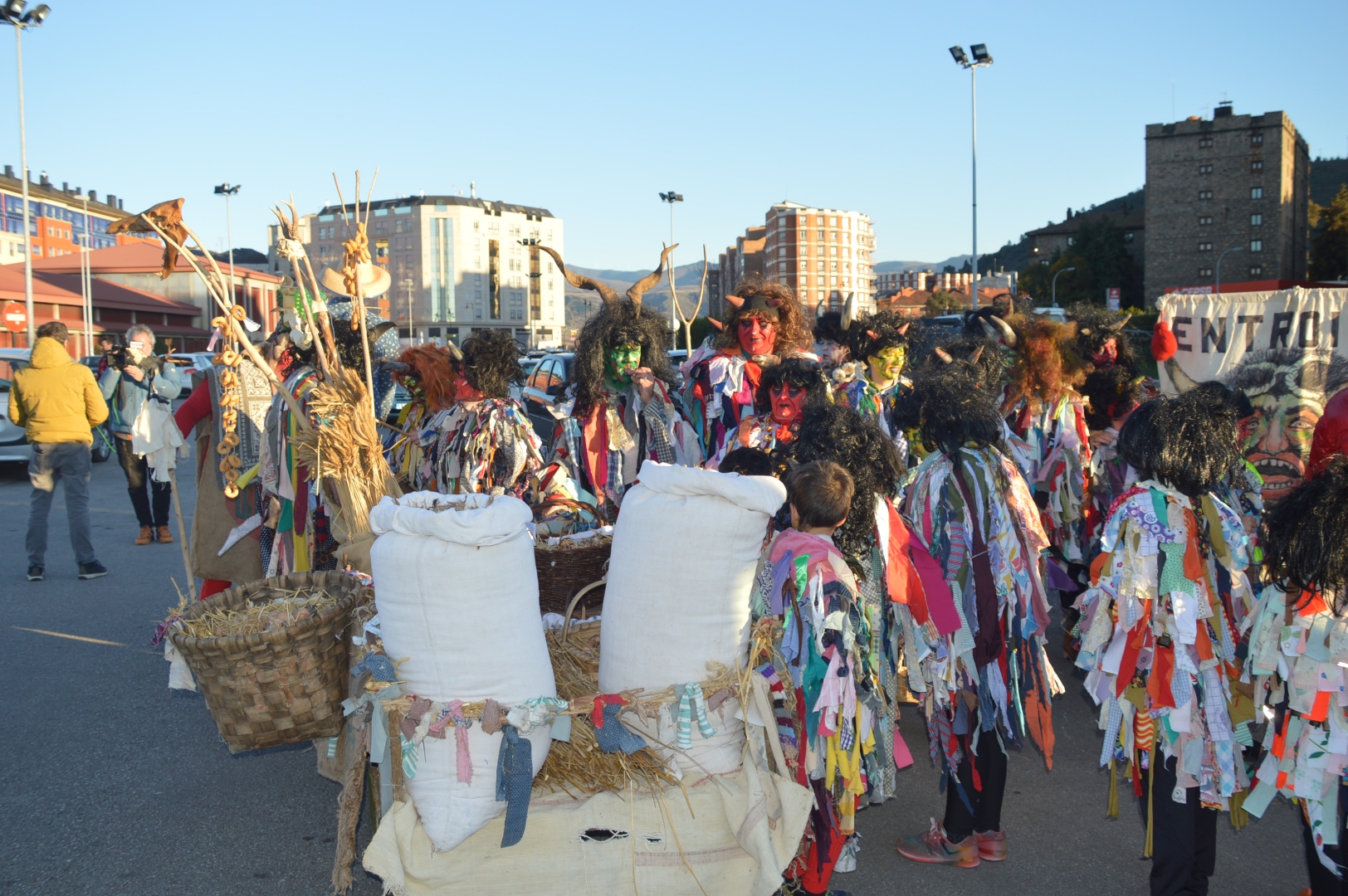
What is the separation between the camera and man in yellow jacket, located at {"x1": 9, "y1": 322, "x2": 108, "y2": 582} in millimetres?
6852

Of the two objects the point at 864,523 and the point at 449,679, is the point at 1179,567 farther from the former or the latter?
the point at 449,679

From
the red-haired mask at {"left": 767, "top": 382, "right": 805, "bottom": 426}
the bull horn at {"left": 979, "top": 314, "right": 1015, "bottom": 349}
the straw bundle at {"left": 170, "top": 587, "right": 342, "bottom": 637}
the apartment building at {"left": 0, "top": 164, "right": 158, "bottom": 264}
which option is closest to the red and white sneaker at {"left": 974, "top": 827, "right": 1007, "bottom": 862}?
the red-haired mask at {"left": 767, "top": 382, "right": 805, "bottom": 426}

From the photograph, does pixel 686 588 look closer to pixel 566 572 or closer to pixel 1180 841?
pixel 566 572

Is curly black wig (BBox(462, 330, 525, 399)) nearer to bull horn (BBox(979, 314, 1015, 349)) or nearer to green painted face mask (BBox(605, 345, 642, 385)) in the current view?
green painted face mask (BBox(605, 345, 642, 385))

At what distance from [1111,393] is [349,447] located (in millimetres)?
4731

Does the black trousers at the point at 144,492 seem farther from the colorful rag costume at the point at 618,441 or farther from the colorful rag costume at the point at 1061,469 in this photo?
Answer: the colorful rag costume at the point at 1061,469

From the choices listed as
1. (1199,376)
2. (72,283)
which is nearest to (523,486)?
(1199,376)

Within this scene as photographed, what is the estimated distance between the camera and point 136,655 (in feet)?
17.4

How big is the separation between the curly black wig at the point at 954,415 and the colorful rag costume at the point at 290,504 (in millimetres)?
2709

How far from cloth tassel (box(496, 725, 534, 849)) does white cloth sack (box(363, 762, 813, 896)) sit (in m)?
0.09

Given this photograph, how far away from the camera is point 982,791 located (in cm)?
315

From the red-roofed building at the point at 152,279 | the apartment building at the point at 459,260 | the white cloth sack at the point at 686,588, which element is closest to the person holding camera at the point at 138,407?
the white cloth sack at the point at 686,588

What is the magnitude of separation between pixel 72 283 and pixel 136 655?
52.2 metres

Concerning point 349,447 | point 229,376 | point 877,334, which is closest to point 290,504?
point 229,376
